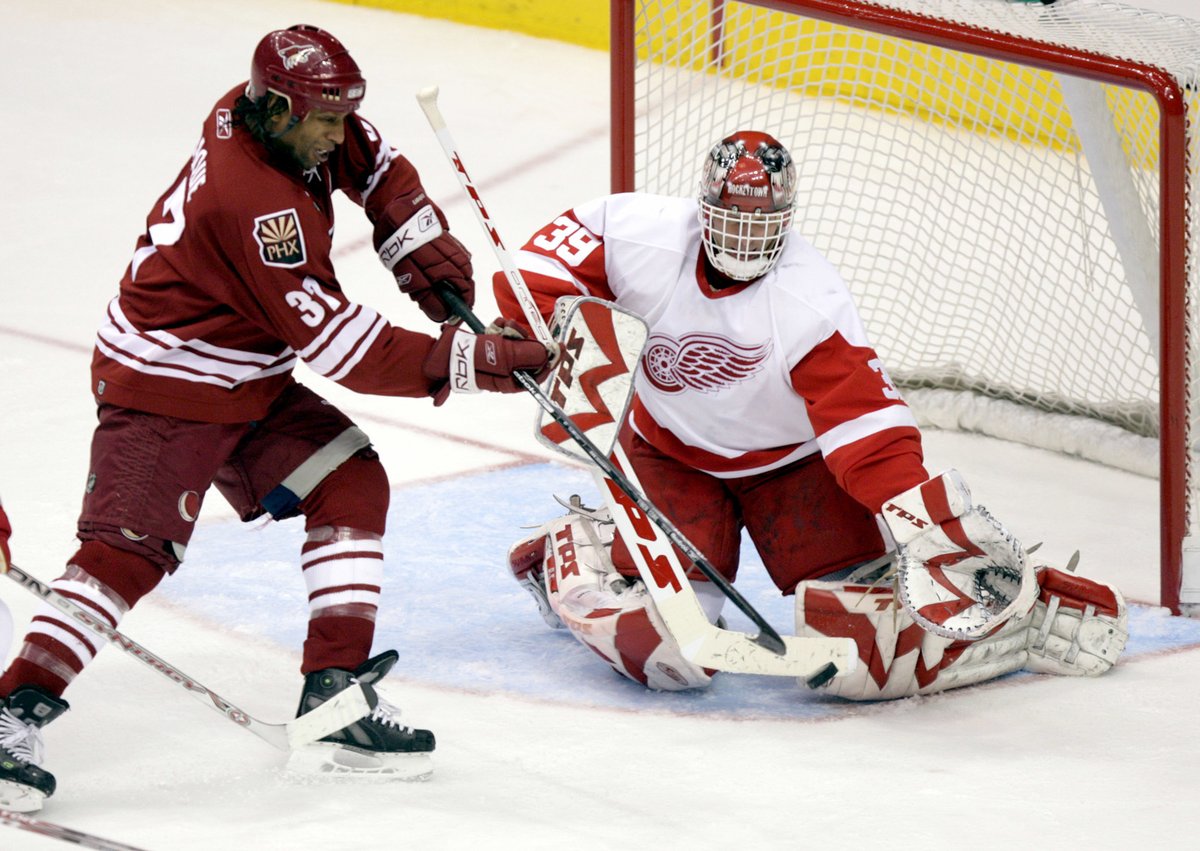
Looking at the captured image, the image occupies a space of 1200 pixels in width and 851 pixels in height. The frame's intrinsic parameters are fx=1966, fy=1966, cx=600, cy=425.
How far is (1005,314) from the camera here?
15.8 feet

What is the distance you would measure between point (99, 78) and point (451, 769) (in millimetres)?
4511

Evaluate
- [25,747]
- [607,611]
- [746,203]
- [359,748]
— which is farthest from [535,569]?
[25,747]

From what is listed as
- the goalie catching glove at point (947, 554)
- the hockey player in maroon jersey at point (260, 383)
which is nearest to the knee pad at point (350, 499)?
the hockey player in maroon jersey at point (260, 383)

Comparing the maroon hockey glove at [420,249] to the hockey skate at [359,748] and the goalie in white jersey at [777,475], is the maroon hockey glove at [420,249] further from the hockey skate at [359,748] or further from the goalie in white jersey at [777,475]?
the hockey skate at [359,748]

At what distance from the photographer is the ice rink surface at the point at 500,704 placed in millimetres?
2779

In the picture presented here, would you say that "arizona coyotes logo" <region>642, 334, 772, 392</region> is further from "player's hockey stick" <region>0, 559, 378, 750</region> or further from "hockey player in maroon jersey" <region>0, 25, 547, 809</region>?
"player's hockey stick" <region>0, 559, 378, 750</region>

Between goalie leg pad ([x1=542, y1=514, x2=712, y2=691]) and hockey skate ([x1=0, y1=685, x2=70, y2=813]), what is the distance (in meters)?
0.90

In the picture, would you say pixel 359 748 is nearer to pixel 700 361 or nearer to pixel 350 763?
pixel 350 763

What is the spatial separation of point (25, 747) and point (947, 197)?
3034 millimetres

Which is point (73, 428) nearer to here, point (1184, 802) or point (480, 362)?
point (480, 362)

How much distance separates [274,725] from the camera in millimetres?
2945

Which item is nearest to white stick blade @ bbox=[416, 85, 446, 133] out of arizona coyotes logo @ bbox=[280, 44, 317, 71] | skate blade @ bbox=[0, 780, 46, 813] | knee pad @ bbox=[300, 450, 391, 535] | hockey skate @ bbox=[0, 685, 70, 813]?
arizona coyotes logo @ bbox=[280, 44, 317, 71]

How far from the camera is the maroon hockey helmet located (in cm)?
276

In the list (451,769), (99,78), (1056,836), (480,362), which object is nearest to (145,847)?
(451,769)
